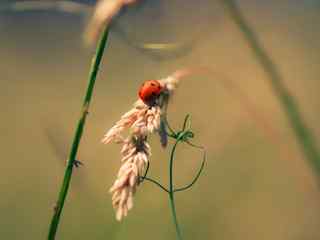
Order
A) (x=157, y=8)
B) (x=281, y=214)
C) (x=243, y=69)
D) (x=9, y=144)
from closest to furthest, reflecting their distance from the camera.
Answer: (x=157, y=8), (x=281, y=214), (x=9, y=144), (x=243, y=69)

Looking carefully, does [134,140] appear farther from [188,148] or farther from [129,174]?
[188,148]

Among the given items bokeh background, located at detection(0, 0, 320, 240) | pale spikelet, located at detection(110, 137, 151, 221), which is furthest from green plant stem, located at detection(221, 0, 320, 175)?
pale spikelet, located at detection(110, 137, 151, 221)

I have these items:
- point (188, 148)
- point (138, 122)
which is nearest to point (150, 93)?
point (138, 122)

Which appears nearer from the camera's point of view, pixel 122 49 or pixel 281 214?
pixel 281 214

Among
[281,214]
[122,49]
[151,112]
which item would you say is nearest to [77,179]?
[151,112]

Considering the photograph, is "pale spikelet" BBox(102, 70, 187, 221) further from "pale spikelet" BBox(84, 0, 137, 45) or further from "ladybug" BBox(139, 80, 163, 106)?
"pale spikelet" BBox(84, 0, 137, 45)

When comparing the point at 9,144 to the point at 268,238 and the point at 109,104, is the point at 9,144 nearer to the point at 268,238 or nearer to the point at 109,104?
the point at 109,104

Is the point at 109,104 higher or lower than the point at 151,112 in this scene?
higher
